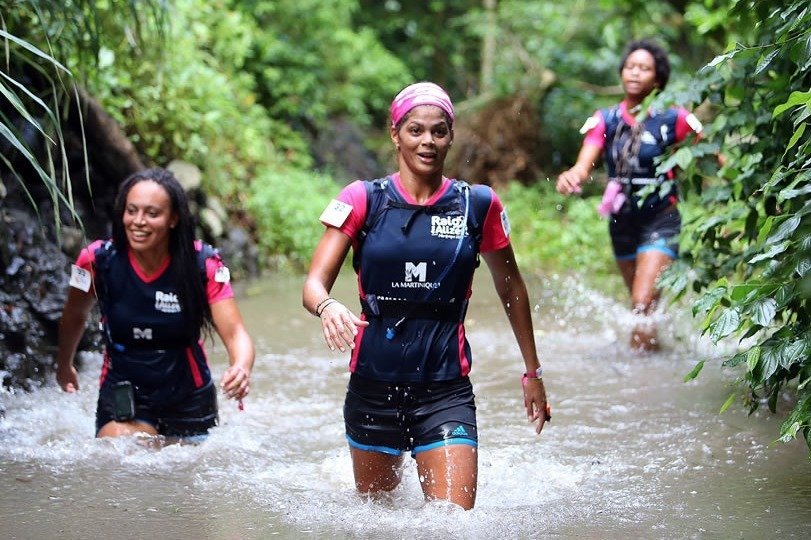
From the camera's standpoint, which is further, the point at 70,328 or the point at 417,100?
the point at 70,328

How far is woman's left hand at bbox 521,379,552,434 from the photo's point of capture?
4.11m

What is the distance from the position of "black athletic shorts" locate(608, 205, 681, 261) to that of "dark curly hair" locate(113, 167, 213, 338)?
3.29m

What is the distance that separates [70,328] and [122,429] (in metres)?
0.55

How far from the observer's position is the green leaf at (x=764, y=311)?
341cm

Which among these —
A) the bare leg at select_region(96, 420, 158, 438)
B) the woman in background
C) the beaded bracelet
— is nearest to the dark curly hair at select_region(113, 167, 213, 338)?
the bare leg at select_region(96, 420, 158, 438)

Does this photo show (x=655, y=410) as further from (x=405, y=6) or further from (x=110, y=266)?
(x=405, y=6)

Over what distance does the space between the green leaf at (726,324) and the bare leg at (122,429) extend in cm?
275

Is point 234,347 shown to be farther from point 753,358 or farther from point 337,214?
point 753,358

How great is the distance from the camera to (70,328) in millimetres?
5031

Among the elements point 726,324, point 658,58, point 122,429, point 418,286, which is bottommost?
point 122,429

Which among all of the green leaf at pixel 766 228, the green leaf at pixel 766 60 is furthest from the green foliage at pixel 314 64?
the green leaf at pixel 766 228

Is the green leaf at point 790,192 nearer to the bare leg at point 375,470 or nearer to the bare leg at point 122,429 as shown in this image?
the bare leg at point 375,470

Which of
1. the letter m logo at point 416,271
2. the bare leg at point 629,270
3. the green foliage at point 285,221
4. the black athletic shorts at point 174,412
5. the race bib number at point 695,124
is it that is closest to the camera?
the letter m logo at point 416,271

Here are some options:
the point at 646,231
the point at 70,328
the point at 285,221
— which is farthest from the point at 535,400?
the point at 285,221
